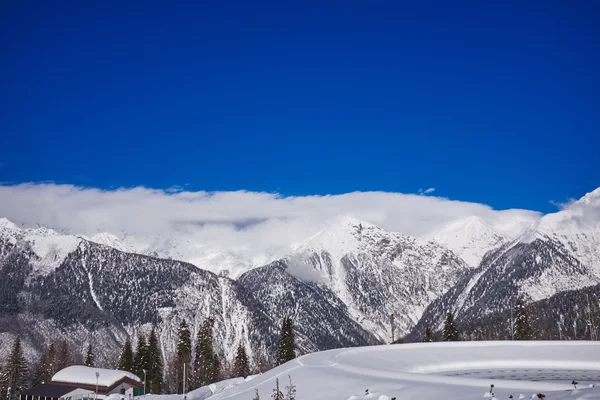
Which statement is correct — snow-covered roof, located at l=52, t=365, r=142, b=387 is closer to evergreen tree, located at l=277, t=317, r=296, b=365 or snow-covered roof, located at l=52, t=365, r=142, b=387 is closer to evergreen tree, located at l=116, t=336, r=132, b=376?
evergreen tree, located at l=116, t=336, r=132, b=376

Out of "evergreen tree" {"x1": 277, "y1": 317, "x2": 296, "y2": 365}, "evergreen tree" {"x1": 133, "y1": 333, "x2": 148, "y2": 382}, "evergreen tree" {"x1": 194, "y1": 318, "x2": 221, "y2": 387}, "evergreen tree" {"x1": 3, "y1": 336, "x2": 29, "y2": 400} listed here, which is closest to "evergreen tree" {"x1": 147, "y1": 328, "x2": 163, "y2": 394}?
"evergreen tree" {"x1": 133, "y1": 333, "x2": 148, "y2": 382}

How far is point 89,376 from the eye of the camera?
9612 centimetres

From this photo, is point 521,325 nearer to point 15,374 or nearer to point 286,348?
point 286,348

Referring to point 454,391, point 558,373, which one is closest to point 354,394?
point 454,391

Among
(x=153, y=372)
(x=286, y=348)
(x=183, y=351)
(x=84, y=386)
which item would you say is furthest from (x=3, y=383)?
(x=286, y=348)

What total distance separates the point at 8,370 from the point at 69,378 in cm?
1216

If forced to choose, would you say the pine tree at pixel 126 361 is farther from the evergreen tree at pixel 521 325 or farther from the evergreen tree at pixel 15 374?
the evergreen tree at pixel 521 325

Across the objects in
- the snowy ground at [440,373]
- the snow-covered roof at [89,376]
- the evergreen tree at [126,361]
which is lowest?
→ the snowy ground at [440,373]

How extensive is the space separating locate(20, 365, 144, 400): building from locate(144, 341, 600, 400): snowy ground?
98.0ft

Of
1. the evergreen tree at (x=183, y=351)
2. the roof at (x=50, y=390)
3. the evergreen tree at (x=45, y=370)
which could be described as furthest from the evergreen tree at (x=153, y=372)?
the evergreen tree at (x=45, y=370)

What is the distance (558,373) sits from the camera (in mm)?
49531

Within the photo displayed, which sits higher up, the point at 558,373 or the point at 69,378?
the point at 69,378

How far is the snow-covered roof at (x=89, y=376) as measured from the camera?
307ft

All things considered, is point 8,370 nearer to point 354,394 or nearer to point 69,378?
point 69,378
